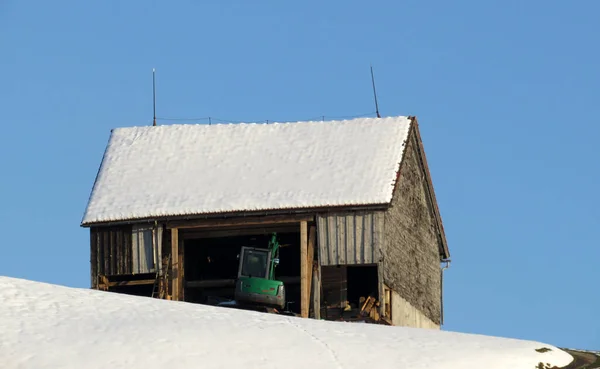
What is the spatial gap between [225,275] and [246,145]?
13.0 feet

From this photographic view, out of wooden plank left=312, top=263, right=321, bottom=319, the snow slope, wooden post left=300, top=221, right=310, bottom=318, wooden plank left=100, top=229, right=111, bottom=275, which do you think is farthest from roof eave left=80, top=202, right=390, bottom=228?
the snow slope

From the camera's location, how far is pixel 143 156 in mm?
46562

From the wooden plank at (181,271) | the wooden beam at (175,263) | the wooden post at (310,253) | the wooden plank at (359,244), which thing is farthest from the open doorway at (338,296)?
the wooden beam at (175,263)

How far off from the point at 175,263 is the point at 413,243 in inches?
297

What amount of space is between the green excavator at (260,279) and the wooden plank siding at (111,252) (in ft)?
10.9

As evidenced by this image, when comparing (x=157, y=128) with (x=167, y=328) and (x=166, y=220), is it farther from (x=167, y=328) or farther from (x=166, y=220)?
(x=167, y=328)

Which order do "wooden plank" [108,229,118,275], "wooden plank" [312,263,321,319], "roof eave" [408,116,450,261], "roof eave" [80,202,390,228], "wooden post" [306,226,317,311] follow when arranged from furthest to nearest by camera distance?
"roof eave" [408,116,450,261] < "wooden plank" [108,229,118,275] < "roof eave" [80,202,390,228] < "wooden post" [306,226,317,311] < "wooden plank" [312,263,321,319]

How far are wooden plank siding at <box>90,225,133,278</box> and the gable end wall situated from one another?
7327 mm

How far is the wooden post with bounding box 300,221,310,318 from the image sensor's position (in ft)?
138

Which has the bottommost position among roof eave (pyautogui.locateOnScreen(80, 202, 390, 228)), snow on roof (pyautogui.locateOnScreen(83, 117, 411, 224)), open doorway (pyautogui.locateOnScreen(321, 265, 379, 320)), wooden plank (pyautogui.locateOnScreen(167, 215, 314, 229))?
open doorway (pyautogui.locateOnScreen(321, 265, 379, 320))

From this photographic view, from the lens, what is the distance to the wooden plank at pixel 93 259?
44188mm

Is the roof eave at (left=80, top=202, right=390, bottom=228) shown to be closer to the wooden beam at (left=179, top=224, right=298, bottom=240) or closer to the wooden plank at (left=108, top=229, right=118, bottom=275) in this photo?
the wooden beam at (left=179, top=224, right=298, bottom=240)

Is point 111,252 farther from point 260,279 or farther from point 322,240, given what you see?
point 322,240

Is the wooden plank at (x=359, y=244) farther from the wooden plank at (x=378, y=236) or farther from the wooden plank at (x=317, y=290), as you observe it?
the wooden plank at (x=317, y=290)
